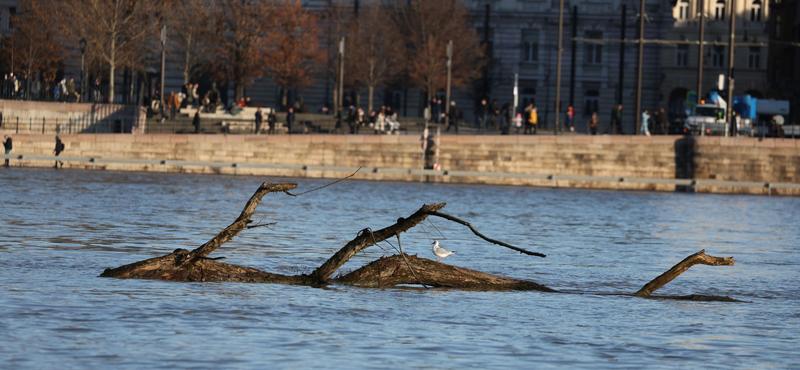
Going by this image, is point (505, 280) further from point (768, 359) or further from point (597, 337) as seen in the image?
point (768, 359)

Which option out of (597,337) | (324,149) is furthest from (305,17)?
(597,337)

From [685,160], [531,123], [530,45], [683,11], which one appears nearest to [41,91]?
[531,123]

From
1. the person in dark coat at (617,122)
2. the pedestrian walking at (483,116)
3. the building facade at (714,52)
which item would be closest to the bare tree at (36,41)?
the pedestrian walking at (483,116)

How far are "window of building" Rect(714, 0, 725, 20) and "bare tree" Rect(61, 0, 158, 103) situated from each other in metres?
37.3

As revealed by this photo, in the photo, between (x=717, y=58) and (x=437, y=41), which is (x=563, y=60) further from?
(x=717, y=58)

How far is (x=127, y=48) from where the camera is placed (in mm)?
91750

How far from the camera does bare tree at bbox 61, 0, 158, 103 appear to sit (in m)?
89.6

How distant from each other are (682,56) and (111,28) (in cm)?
3877

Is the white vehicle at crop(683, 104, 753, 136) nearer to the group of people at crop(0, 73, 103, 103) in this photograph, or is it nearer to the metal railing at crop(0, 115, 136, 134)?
the metal railing at crop(0, 115, 136, 134)

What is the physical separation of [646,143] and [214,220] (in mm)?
33998

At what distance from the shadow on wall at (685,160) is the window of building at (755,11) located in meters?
40.0

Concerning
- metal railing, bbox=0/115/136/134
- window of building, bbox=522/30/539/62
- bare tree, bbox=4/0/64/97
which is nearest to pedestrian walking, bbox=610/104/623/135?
metal railing, bbox=0/115/136/134

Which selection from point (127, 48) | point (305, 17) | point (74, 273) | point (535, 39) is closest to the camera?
point (74, 273)

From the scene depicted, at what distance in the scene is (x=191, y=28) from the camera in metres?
95.4
